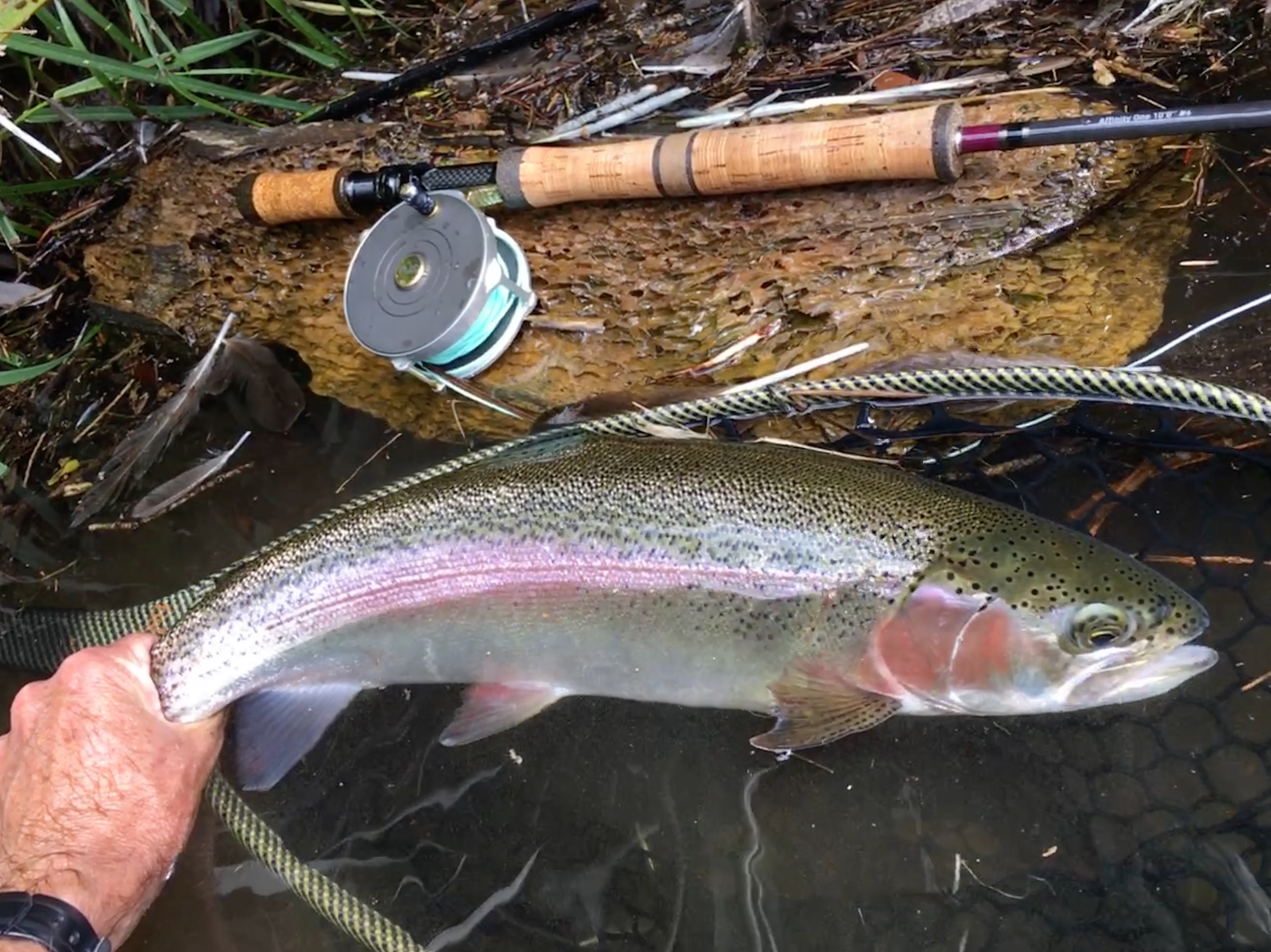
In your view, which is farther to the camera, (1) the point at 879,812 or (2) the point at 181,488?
(2) the point at 181,488

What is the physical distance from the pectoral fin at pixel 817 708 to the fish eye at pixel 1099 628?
42cm

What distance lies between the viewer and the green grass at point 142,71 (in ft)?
11.3

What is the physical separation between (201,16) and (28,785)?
2975 mm

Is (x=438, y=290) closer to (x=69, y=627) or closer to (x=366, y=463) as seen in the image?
(x=366, y=463)

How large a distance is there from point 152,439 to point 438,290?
4.17 feet

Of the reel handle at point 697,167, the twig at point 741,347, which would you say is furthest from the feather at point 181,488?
the twig at point 741,347

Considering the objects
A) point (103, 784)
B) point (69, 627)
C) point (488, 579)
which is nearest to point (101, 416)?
point (69, 627)

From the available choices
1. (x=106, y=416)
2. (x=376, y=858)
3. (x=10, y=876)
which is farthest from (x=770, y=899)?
(x=106, y=416)

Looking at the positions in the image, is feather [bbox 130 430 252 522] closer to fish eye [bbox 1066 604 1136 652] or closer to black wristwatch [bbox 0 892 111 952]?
black wristwatch [bbox 0 892 111 952]

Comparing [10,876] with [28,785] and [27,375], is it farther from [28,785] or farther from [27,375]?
[27,375]

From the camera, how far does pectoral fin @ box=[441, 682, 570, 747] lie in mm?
2510

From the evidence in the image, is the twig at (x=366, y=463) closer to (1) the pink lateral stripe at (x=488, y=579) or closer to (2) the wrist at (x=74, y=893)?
(1) the pink lateral stripe at (x=488, y=579)

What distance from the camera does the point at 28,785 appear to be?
8.73ft

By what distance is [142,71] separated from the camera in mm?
3416
